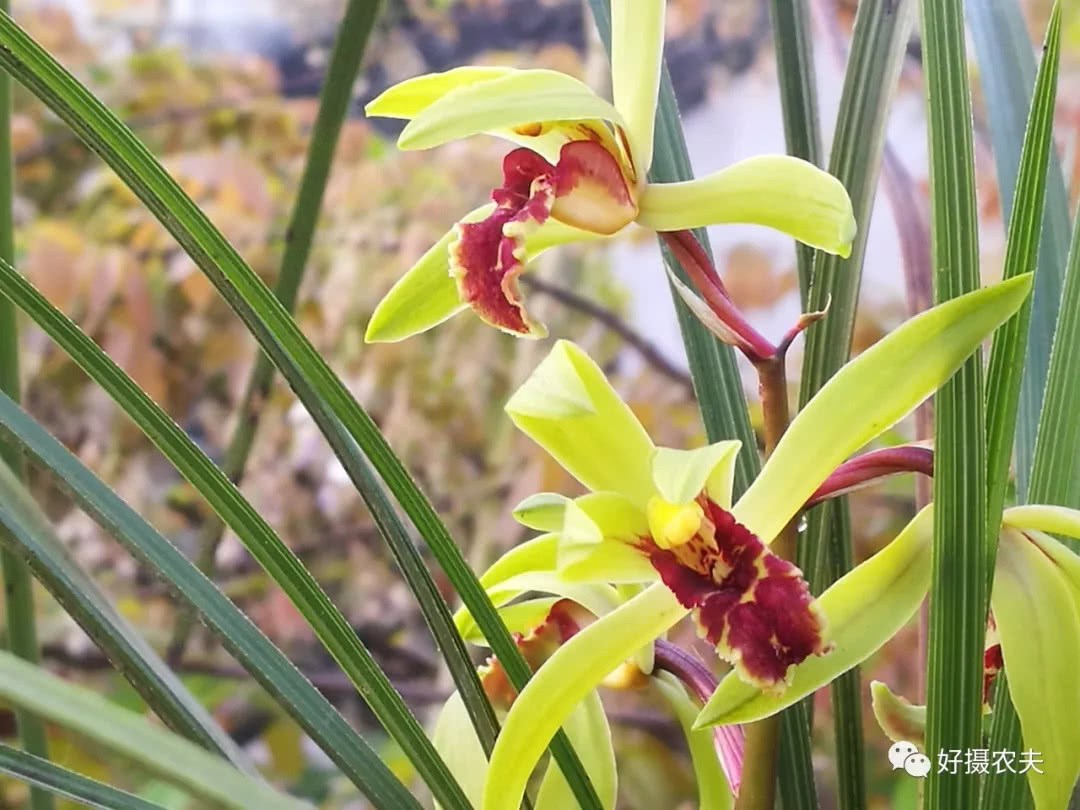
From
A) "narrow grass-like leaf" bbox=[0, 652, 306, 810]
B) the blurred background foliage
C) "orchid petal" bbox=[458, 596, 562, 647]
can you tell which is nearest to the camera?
"narrow grass-like leaf" bbox=[0, 652, 306, 810]

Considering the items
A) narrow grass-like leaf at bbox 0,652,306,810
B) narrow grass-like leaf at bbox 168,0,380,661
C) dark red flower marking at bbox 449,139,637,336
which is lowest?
narrow grass-like leaf at bbox 0,652,306,810

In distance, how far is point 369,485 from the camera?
307 millimetres

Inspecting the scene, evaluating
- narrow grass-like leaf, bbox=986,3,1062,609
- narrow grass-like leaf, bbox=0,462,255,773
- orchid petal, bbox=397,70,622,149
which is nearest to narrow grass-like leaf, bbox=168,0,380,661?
narrow grass-like leaf, bbox=0,462,255,773

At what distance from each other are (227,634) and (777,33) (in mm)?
314

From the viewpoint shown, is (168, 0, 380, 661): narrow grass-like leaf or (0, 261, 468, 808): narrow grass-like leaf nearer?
(0, 261, 468, 808): narrow grass-like leaf

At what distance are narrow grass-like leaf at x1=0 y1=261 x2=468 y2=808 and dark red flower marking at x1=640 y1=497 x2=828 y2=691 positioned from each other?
0.31 ft

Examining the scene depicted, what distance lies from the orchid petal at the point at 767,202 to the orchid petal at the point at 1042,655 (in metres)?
0.11

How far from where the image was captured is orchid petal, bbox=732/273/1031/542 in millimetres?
241

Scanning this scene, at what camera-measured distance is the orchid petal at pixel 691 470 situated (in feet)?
0.80

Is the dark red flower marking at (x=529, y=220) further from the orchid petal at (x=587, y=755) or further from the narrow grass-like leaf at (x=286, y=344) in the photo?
the orchid petal at (x=587, y=755)

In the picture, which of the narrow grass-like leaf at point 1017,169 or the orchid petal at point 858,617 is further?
the narrow grass-like leaf at point 1017,169

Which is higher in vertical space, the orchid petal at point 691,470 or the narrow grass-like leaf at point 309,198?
the narrow grass-like leaf at point 309,198

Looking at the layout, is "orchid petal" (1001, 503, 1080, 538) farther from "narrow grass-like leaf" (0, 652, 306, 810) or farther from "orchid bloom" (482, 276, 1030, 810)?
"narrow grass-like leaf" (0, 652, 306, 810)

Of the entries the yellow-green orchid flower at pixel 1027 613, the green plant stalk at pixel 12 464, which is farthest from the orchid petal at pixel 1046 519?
the green plant stalk at pixel 12 464
